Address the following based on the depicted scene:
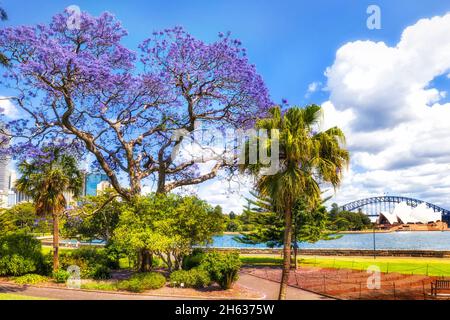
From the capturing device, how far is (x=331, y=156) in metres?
13.2

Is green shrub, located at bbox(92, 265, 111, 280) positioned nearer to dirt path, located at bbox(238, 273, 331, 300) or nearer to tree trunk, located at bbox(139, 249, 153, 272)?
tree trunk, located at bbox(139, 249, 153, 272)

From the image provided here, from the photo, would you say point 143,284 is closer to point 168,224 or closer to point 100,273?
point 168,224

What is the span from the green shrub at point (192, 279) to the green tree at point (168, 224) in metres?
1.46

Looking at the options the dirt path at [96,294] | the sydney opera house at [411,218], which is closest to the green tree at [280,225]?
the dirt path at [96,294]

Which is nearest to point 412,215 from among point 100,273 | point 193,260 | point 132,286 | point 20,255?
point 193,260

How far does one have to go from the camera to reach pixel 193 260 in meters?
23.4

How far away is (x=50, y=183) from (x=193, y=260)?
32.6 ft

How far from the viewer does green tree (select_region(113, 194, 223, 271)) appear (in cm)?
2063

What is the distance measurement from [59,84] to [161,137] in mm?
7772

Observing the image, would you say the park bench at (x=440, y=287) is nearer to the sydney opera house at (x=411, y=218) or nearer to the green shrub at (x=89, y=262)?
the green shrub at (x=89, y=262)
